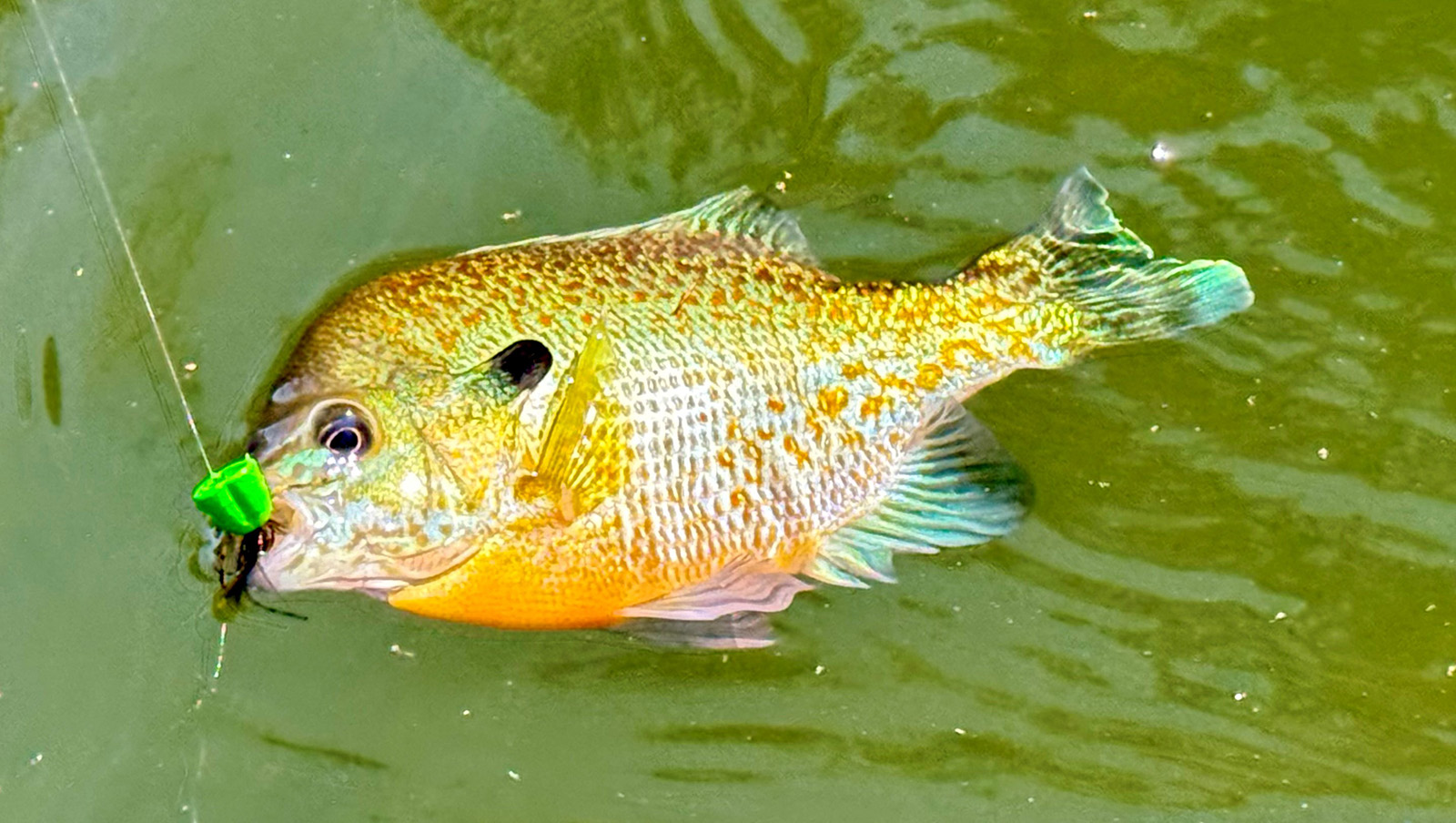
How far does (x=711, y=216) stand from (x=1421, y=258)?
198cm

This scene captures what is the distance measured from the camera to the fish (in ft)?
8.64

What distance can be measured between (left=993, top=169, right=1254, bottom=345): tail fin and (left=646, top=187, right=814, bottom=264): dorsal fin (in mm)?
598

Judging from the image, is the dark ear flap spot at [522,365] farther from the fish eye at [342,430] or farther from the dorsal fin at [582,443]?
the fish eye at [342,430]

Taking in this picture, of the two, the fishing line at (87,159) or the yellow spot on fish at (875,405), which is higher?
the fishing line at (87,159)

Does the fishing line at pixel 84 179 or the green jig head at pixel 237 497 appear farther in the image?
the fishing line at pixel 84 179

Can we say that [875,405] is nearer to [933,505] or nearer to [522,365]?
[933,505]

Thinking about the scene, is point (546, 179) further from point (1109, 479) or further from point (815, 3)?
point (1109, 479)

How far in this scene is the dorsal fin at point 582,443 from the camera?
2.63 meters

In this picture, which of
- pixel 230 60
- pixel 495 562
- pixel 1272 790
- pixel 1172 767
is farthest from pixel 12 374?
pixel 1272 790

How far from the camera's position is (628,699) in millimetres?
3062

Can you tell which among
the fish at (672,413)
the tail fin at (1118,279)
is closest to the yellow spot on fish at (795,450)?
the fish at (672,413)

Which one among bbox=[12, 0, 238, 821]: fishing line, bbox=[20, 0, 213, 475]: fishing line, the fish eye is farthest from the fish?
bbox=[20, 0, 213, 475]: fishing line

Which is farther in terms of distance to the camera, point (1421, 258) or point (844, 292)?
point (1421, 258)

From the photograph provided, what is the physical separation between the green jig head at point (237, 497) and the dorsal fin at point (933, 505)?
133cm
